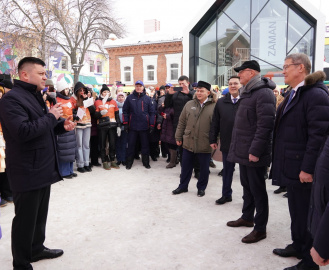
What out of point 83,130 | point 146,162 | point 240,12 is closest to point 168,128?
point 146,162

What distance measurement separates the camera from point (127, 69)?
86.6 feet

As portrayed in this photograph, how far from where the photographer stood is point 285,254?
3.28 meters

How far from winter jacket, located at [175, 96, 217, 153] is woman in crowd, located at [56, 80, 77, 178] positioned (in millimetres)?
2540

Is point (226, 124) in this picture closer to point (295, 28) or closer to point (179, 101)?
point (179, 101)

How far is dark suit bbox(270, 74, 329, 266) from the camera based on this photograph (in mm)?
2785

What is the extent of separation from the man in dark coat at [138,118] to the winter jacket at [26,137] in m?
4.50

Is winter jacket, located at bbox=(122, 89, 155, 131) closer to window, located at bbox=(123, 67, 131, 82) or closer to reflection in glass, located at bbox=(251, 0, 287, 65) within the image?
reflection in glass, located at bbox=(251, 0, 287, 65)

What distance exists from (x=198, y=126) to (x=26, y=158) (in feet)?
10.4

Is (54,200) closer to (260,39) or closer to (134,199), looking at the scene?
(134,199)

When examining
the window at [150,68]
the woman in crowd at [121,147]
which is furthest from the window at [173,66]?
the woman in crowd at [121,147]

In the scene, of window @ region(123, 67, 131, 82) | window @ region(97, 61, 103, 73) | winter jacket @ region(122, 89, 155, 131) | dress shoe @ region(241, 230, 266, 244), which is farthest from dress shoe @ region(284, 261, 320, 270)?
window @ region(97, 61, 103, 73)

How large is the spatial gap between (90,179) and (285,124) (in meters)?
4.52

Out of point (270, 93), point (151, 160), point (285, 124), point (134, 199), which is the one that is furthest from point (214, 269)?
point (151, 160)

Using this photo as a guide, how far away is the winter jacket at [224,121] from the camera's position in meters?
4.88
